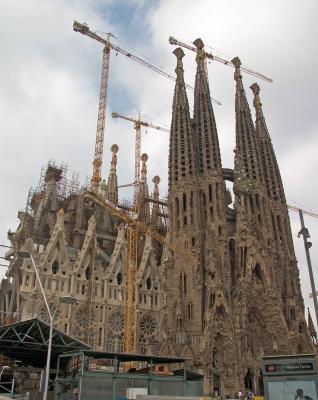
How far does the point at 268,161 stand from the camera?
2363 inches

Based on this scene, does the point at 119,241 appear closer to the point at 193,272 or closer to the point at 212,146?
the point at 193,272

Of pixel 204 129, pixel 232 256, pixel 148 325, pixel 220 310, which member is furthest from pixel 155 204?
pixel 220 310

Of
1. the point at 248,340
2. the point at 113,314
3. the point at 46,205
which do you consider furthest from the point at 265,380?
the point at 46,205

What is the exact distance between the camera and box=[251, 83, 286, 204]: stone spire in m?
57.6

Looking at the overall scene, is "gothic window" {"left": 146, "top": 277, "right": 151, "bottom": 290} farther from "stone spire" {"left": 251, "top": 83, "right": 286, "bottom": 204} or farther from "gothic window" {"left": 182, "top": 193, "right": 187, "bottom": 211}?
"stone spire" {"left": 251, "top": 83, "right": 286, "bottom": 204}

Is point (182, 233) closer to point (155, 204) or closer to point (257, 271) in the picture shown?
point (257, 271)

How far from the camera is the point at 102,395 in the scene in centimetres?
1919

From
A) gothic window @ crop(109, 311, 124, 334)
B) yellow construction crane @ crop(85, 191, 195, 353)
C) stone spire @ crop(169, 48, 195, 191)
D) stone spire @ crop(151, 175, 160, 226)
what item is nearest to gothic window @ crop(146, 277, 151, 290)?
yellow construction crane @ crop(85, 191, 195, 353)

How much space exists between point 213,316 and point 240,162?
844 inches

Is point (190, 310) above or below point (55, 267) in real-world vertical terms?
below

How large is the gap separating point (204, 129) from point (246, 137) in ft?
23.1

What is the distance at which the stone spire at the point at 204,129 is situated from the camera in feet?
174

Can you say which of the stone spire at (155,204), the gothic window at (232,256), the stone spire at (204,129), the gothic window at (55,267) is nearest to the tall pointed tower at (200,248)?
the stone spire at (204,129)

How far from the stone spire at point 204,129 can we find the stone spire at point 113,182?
2454cm
